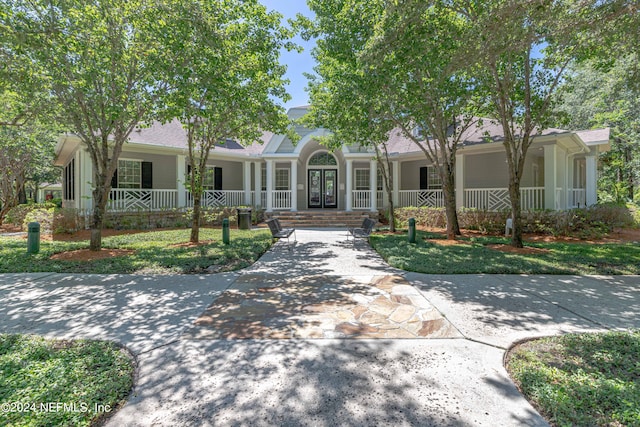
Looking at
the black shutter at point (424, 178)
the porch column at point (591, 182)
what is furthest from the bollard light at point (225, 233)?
the porch column at point (591, 182)

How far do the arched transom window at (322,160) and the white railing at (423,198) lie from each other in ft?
15.7

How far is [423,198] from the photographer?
1623cm

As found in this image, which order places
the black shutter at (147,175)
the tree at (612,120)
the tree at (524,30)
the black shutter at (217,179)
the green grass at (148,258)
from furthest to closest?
the tree at (612,120), the black shutter at (217,179), the black shutter at (147,175), the green grass at (148,258), the tree at (524,30)

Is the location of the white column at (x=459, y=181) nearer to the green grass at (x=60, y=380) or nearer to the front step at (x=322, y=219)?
the front step at (x=322, y=219)

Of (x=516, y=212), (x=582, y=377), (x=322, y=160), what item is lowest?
(x=582, y=377)

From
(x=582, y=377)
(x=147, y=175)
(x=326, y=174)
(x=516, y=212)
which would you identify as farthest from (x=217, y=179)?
(x=582, y=377)

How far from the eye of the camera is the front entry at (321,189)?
1955cm

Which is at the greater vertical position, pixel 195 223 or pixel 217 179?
pixel 217 179

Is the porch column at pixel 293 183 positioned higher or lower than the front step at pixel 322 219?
higher

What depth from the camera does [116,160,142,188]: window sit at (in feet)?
48.4

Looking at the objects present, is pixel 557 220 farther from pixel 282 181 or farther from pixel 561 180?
pixel 282 181

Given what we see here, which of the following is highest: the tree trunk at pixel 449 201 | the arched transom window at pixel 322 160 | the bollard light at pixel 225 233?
the arched transom window at pixel 322 160

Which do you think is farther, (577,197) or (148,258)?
(577,197)

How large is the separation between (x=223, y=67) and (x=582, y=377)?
817 cm
